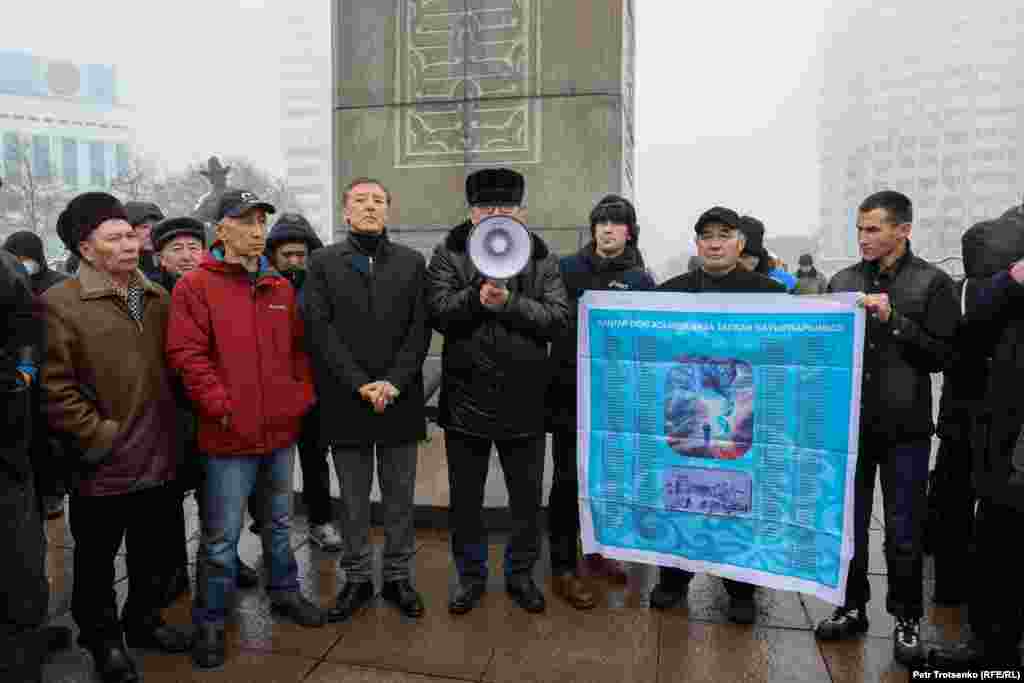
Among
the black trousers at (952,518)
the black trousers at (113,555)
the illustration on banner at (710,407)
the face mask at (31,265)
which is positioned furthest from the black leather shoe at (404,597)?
the face mask at (31,265)

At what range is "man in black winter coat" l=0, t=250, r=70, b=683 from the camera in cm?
267

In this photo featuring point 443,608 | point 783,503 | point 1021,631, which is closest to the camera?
point 1021,631

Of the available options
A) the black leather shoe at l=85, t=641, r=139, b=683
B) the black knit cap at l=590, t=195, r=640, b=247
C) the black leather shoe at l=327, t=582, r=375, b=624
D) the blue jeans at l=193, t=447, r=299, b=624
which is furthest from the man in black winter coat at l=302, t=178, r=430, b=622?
the black knit cap at l=590, t=195, r=640, b=247

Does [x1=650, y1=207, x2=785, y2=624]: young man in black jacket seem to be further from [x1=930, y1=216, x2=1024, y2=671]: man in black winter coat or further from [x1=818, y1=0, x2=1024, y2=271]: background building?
[x1=818, y1=0, x2=1024, y2=271]: background building

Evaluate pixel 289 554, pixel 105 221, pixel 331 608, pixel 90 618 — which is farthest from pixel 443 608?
pixel 105 221

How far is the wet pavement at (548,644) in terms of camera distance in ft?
10.7

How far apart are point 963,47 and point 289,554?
491 feet

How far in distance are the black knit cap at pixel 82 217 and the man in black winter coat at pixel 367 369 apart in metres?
0.95

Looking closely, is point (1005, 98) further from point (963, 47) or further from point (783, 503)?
point (783, 503)

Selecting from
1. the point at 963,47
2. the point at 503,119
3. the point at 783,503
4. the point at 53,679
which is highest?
the point at 963,47

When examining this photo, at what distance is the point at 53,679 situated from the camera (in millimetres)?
3240

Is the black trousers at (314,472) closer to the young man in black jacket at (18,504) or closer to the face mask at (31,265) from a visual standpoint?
the young man in black jacket at (18,504)

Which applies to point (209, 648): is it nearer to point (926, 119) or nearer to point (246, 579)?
point (246, 579)

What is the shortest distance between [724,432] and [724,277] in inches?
31.5
